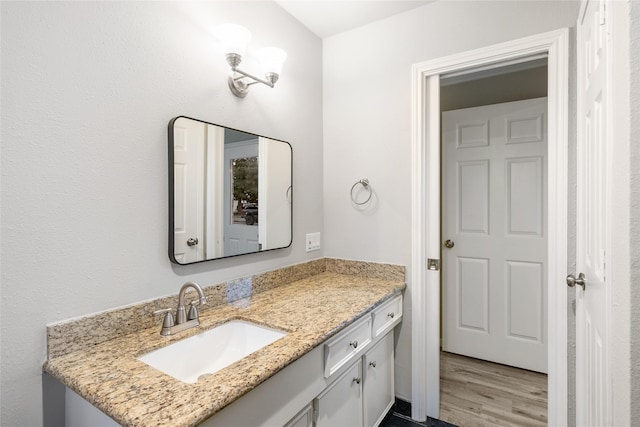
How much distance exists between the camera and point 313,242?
2154 mm

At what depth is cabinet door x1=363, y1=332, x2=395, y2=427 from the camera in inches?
62.6

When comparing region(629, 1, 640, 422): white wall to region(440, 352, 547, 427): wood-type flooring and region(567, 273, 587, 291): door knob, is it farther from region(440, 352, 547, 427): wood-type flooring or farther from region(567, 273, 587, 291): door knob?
region(440, 352, 547, 427): wood-type flooring

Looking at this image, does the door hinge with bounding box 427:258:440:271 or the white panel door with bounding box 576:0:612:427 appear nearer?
the white panel door with bounding box 576:0:612:427

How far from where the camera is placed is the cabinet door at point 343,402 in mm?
1251

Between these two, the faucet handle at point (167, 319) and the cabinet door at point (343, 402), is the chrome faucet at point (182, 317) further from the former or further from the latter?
the cabinet door at point (343, 402)

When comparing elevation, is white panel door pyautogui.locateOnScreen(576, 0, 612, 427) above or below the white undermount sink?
above

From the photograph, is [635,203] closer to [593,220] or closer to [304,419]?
[593,220]

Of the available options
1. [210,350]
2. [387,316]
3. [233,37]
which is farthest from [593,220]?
[233,37]

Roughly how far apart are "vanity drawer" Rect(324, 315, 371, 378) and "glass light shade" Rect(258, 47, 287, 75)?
1295mm

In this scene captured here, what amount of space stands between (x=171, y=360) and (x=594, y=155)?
1629 millimetres

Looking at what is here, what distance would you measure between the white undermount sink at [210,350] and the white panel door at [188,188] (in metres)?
0.33

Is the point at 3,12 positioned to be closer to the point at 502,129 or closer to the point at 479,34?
the point at 479,34

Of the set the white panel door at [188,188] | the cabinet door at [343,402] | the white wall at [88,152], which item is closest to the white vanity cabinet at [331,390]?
the cabinet door at [343,402]

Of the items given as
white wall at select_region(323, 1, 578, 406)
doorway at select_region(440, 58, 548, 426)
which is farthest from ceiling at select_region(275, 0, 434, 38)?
doorway at select_region(440, 58, 548, 426)
